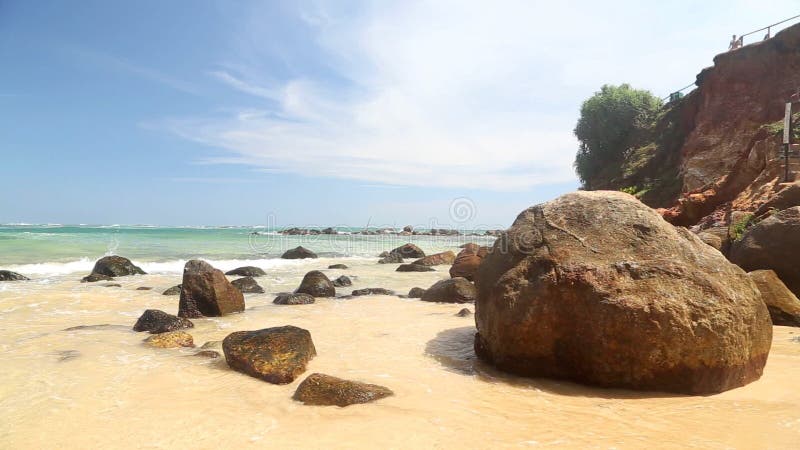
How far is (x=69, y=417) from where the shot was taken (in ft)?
11.6

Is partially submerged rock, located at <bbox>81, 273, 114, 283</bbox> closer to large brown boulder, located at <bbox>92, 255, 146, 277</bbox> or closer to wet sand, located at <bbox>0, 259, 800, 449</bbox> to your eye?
large brown boulder, located at <bbox>92, 255, 146, 277</bbox>

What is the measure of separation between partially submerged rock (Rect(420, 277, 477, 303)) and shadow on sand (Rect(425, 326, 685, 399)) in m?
2.86

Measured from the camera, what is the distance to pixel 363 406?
3.71 meters

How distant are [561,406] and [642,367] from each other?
85 centimetres

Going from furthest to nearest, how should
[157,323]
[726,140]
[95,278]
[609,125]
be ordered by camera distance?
[609,125] → [726,140] → [95,278] → [157,323]

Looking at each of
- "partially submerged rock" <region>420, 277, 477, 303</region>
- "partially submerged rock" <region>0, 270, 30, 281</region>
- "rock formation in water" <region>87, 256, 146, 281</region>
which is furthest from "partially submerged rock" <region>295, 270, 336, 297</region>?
"partially submerged rock" <region>0, 270, 30, 281</region>

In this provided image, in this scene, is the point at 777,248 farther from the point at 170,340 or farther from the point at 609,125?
the point at 609,125

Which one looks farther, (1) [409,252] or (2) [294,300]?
(1) [409,252]

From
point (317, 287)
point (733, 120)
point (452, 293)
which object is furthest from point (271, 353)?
point (733, 120)

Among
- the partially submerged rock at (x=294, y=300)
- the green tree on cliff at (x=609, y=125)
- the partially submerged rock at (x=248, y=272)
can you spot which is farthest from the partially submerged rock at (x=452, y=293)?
the green tree on cliff at (x=609, y=125)

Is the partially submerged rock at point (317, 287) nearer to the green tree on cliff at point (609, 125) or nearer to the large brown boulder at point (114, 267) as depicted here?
the large brown boulder at point (114, 267)

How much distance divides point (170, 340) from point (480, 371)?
3.94 metres

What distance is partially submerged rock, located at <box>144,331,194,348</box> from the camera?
18.6 ft

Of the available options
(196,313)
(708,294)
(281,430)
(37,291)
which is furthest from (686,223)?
(37,291)
